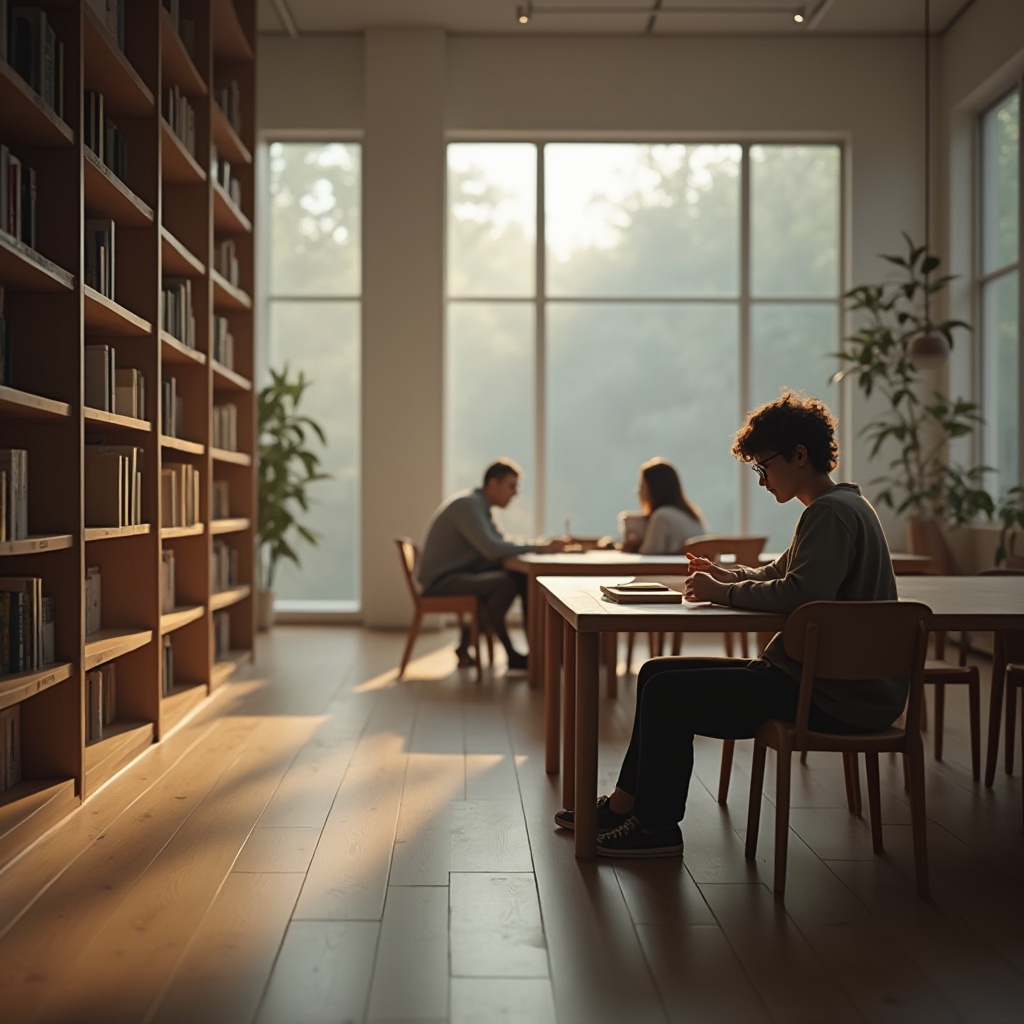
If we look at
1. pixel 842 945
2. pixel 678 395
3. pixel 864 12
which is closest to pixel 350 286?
pixel 678 395

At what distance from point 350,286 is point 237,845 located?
622 cm

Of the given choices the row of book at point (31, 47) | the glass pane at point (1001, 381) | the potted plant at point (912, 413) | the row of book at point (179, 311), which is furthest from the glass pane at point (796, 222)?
the row of book at point (31, 47)

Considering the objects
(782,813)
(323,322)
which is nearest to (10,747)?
(782,813)

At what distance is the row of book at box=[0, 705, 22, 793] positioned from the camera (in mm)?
3365

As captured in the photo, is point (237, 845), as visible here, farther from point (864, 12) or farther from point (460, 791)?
point (864, 12)

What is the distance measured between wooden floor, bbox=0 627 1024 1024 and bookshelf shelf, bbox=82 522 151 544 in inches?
32.2

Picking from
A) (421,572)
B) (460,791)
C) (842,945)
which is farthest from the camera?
(421,572)

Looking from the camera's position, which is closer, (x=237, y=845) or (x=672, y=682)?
(x=672, y=682)

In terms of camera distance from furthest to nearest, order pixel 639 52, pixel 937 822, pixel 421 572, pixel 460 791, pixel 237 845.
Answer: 1. pixel 639 52
2. pixel 421 572
3. pixel 460 791
4. pixel 937 822
5. pixel 237 845

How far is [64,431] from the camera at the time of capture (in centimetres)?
347

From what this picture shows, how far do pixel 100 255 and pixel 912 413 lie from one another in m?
5.72

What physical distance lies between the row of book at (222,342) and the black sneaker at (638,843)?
3613 mm

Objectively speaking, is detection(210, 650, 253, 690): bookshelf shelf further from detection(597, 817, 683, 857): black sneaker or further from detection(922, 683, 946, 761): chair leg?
detection(922, 683, 946, 761): chair leg

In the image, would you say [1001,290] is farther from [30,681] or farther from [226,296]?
[30,681]
